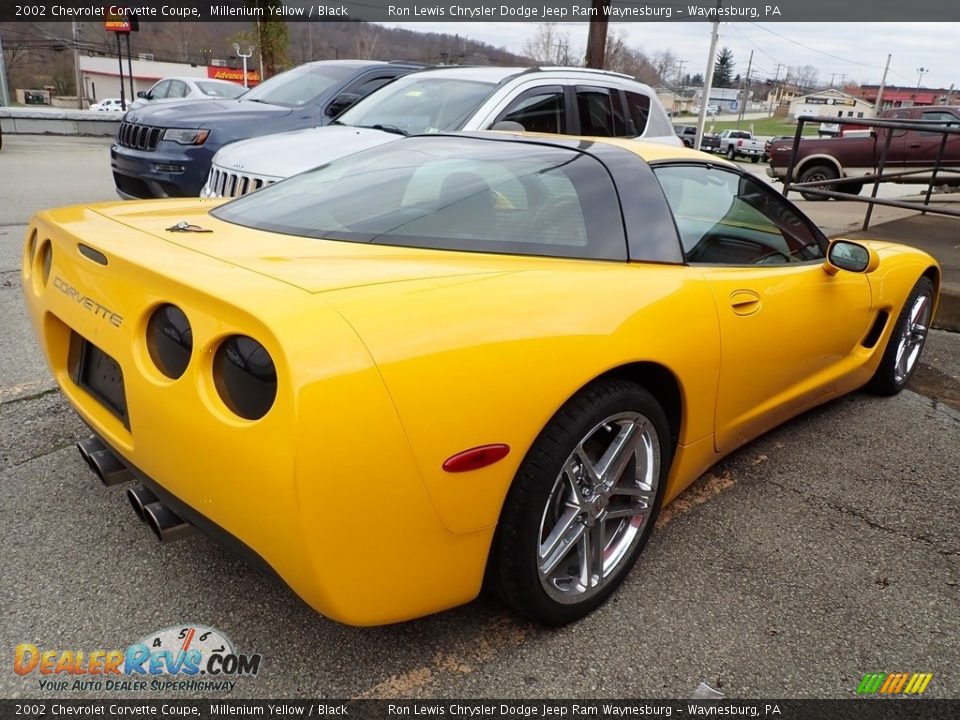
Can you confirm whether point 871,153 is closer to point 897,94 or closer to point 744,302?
point 744,302

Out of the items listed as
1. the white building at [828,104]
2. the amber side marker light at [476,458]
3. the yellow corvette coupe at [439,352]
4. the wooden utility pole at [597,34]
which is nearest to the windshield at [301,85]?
the yellow corvette coupe at [439,352]

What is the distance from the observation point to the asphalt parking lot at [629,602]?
6.49 ft

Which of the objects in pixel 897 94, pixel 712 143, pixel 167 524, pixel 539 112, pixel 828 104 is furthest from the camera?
pixel 828 104

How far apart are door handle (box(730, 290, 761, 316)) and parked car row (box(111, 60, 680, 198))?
3.17m

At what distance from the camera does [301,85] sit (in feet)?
25.7

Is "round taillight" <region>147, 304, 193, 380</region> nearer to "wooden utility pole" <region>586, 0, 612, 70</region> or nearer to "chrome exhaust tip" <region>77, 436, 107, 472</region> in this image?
"chrome exhaust tip" <region>77, 436, 107, 472</region>

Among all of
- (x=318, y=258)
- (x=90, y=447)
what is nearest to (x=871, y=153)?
(x=318, y=258)

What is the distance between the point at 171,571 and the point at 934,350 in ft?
16.3

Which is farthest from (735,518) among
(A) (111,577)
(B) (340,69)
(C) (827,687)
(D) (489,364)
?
(B) (340,69)

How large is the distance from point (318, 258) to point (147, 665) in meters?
1.16

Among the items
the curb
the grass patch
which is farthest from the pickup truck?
the grass patch

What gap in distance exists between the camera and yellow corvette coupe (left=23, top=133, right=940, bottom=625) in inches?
62.1

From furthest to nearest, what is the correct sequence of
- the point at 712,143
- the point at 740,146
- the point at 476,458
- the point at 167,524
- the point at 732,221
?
the point at 712,143, the point at 740,146, the point at 732,221, the point at 167,524, the point at 476,458

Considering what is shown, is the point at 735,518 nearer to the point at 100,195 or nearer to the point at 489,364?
the point at 489,364
